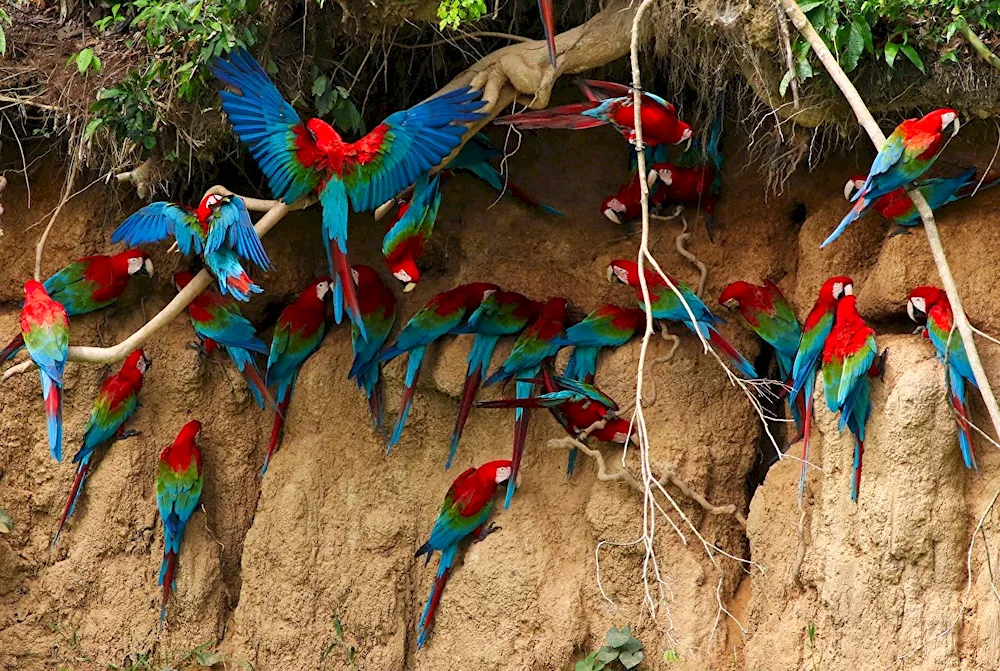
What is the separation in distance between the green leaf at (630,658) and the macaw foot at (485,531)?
53cm

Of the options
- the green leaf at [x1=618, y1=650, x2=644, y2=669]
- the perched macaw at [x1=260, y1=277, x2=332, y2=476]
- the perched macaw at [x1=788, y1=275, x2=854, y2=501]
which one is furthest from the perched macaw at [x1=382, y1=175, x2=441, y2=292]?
the green leaf at [x1=618, y1=650, x2=644, y2=669]

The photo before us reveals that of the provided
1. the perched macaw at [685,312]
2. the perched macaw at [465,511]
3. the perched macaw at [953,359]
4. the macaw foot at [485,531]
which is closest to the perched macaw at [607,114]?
the perched macaw at [685,312]

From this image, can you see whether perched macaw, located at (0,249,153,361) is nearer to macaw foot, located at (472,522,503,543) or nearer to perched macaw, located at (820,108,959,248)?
macaw foot, located at (472,522,503,543)

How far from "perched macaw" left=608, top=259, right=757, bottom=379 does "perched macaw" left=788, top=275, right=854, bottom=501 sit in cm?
13

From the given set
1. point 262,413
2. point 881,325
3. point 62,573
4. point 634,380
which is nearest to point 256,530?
point 262,413

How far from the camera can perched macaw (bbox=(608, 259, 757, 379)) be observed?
361cm

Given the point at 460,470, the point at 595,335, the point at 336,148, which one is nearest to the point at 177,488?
the point at 460,470

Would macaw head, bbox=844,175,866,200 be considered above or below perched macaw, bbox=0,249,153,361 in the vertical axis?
above

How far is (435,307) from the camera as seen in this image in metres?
3.86

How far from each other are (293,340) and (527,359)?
767 mm

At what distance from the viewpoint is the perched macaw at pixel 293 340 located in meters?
4.02

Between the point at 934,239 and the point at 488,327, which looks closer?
the point at 934,239

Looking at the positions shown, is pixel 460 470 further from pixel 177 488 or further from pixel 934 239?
pixel 934 239

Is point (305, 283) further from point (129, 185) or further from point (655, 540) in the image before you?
point (655, 540)
